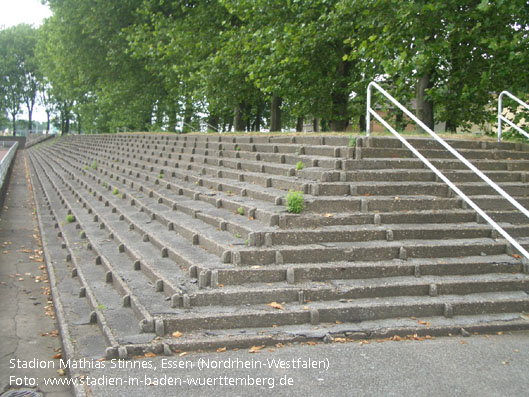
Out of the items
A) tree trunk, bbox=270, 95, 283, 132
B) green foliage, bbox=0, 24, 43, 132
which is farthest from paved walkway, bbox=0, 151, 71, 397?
green foliage, bbox=0, 24, 43, 132

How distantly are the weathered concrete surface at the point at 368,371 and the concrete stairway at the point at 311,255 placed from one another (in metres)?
0.23

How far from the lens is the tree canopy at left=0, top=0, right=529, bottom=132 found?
12.7 metres

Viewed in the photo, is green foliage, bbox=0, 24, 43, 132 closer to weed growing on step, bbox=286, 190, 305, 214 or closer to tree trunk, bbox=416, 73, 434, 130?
tree trunk, bbox=416, 73, 434, 130

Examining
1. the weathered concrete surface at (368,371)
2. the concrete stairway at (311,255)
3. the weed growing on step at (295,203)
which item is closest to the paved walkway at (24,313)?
the concrete stairway at (311,255)

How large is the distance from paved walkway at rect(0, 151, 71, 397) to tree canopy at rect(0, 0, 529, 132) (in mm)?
7627

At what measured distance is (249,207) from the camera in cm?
761

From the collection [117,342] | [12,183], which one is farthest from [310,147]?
[12,183]

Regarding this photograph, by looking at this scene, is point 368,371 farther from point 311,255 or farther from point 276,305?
point 311,255

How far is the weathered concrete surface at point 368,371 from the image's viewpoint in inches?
166

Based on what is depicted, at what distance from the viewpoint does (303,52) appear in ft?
48.3

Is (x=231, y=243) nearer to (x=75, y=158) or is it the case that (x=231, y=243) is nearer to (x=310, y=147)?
(x=310, y=147)

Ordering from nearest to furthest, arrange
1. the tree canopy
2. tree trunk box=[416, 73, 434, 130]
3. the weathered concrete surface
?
1. the weathered concrete surface
2. the tree canopy
3. tree trunk box=[416, 73, 434, 130]

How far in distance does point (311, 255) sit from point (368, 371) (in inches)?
76.9

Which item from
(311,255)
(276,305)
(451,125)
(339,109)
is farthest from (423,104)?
(276,305)
